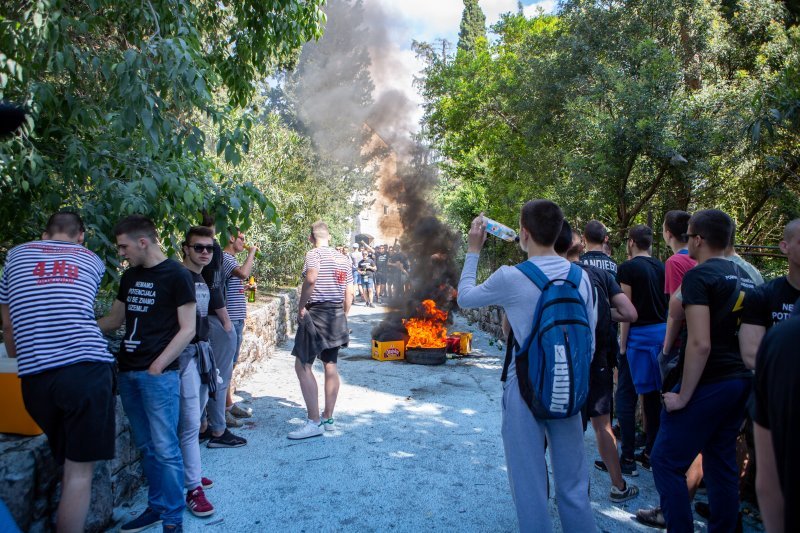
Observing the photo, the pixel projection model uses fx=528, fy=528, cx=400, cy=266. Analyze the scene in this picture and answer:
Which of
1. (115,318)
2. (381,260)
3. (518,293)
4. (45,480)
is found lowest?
(45,480)

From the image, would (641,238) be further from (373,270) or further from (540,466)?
(373,270)

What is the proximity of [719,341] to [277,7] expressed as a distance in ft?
16.0

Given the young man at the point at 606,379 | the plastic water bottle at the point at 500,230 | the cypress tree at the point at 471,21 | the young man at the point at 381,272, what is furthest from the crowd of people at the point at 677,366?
the cypress tree at the point at 471,21

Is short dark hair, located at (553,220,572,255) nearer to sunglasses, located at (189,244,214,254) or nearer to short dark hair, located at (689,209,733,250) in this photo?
short dark hair, located at (689,209,733,250)

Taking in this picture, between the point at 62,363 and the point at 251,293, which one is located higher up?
the point at 251,293

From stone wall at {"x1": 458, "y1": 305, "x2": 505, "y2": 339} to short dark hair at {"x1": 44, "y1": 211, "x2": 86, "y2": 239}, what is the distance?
8335 millimetres

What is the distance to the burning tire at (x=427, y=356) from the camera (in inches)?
352

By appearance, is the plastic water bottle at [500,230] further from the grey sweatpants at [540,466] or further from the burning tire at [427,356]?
the burning tire at [427,356]

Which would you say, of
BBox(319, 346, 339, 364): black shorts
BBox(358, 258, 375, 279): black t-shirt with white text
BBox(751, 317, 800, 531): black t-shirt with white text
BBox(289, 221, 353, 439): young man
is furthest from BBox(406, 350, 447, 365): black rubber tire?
BBox(358, 258, 375, 279): black t-shirt with white text

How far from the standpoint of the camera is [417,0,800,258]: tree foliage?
9.76 metres

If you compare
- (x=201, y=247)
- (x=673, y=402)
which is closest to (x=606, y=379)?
(x=673, y=402)

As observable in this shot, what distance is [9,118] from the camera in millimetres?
1654

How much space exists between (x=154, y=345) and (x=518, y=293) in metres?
2.27

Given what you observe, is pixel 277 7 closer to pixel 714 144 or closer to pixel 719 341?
pixel 719 341
